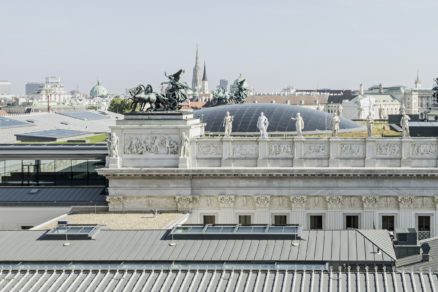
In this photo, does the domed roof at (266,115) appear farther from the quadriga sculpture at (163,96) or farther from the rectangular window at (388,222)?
the rectangular window at (388,222)

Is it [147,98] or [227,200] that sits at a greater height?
[147,98]

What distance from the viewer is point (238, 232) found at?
153ft

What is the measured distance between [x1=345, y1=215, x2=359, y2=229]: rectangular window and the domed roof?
46.1ft

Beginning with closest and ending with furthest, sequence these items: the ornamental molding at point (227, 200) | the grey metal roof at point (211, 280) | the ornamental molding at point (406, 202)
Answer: the grey metal roof at point (211, 280) < the ornamental molding at point (406, 202) < the ornamental molding at point (227, 200)

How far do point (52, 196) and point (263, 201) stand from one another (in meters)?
16.5

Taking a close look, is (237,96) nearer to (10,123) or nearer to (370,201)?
(10,123)

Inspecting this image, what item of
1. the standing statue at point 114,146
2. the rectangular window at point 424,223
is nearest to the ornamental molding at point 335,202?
the rectangular window at point 424,223

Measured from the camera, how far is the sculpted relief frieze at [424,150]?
223 ft

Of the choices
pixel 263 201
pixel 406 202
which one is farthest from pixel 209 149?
pixel 406 202

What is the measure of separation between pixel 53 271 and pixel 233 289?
8027mm

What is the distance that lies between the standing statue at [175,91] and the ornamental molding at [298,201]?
1083 centimetres

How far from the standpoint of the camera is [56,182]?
255ft

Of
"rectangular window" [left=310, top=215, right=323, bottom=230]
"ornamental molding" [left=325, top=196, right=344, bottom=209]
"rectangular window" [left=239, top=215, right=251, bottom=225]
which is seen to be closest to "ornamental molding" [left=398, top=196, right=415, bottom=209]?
"ornamental molding" [left=325, top=196, right=344, bottom=209]

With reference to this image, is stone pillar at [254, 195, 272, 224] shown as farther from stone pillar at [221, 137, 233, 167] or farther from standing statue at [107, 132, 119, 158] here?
standing statue at [107, 132, 119, 158]
